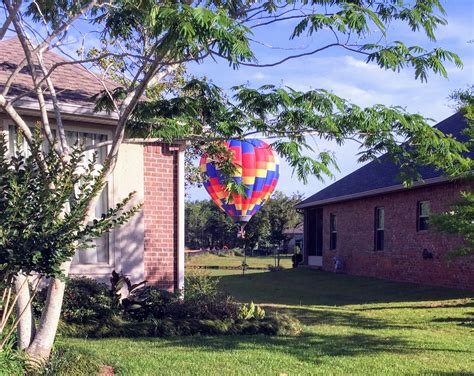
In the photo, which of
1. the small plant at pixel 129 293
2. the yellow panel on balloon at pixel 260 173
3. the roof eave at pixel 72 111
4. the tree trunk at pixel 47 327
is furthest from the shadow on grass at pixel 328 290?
the tree trunk at pixel 47 327

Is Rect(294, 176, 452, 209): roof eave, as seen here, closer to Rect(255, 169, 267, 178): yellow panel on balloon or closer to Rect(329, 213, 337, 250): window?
Rect(329, 213, 337, 250): window

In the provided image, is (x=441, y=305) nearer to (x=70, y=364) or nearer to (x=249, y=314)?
(x=249, y=314)

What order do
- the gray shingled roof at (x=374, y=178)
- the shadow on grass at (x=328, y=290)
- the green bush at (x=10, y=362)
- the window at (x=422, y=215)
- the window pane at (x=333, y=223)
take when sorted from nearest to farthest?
the green bush at (x=10, y=362) → the shadow on grass at (x=328, y=290) → the gray shingled roof at (x=374, y=178) → the window at (x=422, y=215) → the window pane at (x=333, y=223)

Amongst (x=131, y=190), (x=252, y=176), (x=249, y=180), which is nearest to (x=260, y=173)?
(x=252, y=176)

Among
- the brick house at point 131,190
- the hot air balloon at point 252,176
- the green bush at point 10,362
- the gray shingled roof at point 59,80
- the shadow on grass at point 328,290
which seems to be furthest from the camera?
the shadow on grass at point 328,290

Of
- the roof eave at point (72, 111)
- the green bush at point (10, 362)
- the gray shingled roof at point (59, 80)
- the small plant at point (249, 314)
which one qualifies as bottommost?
the small plant at point (249, 314)

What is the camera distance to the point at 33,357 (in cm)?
673

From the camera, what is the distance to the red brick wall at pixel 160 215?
11539 mm

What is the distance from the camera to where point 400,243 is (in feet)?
A: 74.3

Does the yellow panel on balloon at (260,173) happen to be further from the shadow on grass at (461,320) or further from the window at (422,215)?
the shadow on grass at (461,320)

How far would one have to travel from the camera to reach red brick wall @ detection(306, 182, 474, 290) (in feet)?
62.7

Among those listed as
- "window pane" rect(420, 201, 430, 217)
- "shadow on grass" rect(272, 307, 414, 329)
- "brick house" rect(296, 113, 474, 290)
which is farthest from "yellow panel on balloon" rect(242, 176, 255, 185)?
"window pane" rect(420, 201, 430, 217)

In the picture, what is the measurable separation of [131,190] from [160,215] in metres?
0.79

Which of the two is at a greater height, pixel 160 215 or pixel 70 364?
pixel 160 215
